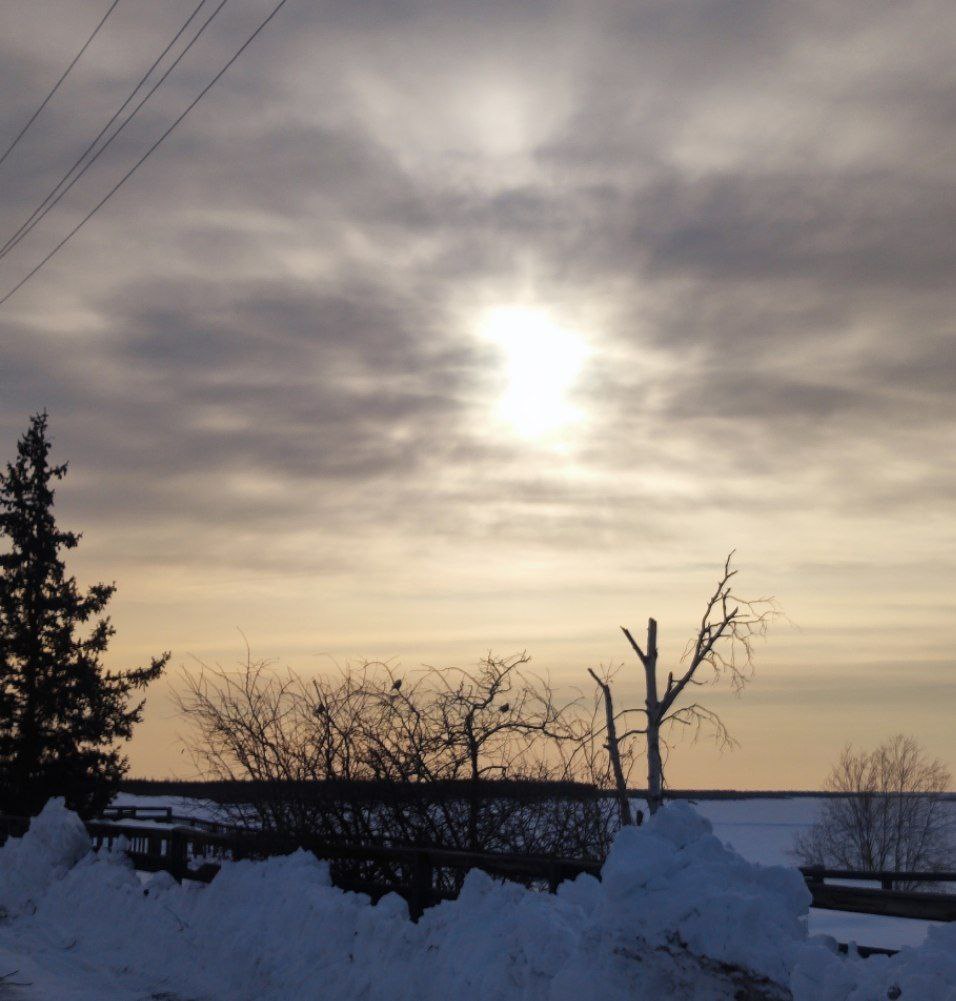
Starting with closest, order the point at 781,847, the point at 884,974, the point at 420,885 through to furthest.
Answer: the point at 884,974, the point at 420,885, the point at 781,847

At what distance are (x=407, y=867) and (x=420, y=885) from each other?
507 centimetres

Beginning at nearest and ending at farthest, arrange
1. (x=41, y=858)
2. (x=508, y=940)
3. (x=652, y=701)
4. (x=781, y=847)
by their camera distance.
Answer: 1. (x=508, y=940)
2. (x=41, y=858)
3. (x=652, y=701)
4. (x=781, y=847)

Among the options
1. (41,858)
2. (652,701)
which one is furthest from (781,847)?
(41,858)

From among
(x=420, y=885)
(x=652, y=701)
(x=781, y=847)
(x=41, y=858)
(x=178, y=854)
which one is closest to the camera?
(x=420, y=885)

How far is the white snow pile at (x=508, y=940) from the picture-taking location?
6.66m

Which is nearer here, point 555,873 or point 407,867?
point 555,873

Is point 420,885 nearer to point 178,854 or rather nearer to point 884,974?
point 178,854

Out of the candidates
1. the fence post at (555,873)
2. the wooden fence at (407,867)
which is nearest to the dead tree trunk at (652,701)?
the wooden fence at (407,867)

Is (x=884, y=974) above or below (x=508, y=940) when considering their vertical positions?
above

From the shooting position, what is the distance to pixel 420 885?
10430 millimetres

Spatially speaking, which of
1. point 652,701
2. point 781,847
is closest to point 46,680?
point 652,701

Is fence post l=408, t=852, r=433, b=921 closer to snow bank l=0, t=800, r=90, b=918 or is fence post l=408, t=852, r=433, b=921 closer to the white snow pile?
the white snow pile

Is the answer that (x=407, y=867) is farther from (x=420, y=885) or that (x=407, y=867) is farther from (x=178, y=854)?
(x=420, y=885)

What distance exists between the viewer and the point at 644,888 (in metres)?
7.24
